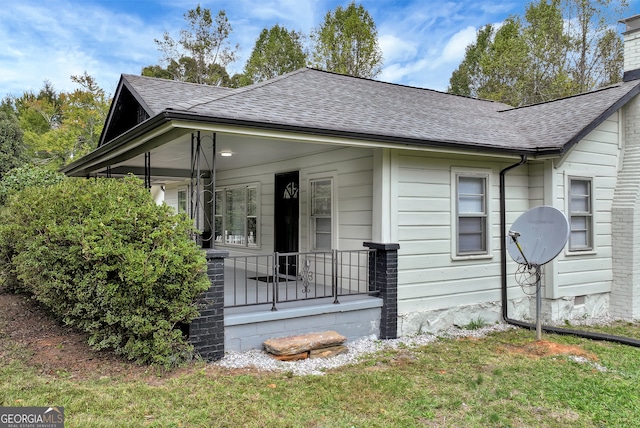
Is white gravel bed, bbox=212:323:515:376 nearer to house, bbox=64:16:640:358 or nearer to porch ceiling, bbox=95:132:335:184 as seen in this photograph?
house, bbox=64:16:640:358

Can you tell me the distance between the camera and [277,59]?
1024 inches

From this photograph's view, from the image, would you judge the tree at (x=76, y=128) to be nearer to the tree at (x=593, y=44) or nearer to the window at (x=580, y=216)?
the window at (x=580, y=216)

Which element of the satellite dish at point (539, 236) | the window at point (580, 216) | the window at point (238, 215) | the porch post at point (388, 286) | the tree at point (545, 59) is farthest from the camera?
the tree at point (545, 59)

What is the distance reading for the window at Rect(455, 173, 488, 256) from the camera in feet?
21.7

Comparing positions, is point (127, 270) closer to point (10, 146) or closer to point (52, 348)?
point (52, 348)

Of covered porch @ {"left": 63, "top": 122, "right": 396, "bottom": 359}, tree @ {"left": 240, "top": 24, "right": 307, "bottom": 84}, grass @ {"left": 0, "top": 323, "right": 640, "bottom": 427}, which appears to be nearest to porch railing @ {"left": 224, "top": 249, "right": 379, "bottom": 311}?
covered porch @ {"left": 63, "top": 122, "right": 396, "bottom": 359}

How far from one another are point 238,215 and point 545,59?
723 inches

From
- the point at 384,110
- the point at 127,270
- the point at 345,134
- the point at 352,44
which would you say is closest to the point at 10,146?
the point at 384,110

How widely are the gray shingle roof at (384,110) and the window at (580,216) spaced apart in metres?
1.10

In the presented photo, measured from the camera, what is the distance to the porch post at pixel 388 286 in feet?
18.9

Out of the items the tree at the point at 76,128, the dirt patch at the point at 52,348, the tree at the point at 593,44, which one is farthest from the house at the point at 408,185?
the tree at the point at 593,44

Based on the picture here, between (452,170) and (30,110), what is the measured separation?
93.3 ft

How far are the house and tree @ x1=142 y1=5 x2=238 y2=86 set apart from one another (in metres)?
18.6

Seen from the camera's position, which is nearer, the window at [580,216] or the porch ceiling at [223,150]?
the porch ceiling at [223,150]
